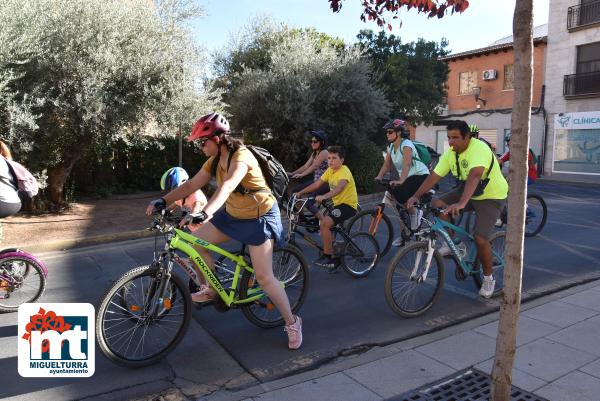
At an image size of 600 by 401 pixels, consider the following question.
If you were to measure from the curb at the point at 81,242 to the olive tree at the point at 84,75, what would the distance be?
6.76 ft

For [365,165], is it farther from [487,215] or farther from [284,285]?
[284,285]

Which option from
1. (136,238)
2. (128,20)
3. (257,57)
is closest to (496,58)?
(257,57)

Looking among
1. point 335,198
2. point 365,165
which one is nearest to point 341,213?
point 335,198

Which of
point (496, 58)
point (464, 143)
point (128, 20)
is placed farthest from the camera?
point (496, 58)

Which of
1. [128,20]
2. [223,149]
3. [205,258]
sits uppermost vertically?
[128,20]

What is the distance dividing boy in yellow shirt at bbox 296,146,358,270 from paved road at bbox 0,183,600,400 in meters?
0.32

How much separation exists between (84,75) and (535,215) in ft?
27.6

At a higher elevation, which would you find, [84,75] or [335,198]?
[84,75]

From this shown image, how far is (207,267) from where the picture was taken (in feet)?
12.4

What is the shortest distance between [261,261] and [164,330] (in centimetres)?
91

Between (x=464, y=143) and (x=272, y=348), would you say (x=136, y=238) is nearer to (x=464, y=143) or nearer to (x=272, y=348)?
(x=272, y=348)

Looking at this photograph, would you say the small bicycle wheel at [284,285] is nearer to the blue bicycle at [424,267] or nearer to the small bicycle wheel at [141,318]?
the small bicycle wheel at [141,318]

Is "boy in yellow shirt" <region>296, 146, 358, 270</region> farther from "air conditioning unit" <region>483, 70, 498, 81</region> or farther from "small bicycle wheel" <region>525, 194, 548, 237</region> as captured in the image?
"air conditioning unit" <region>483, 70, 498, 81</region>

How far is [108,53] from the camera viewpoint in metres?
9.27
